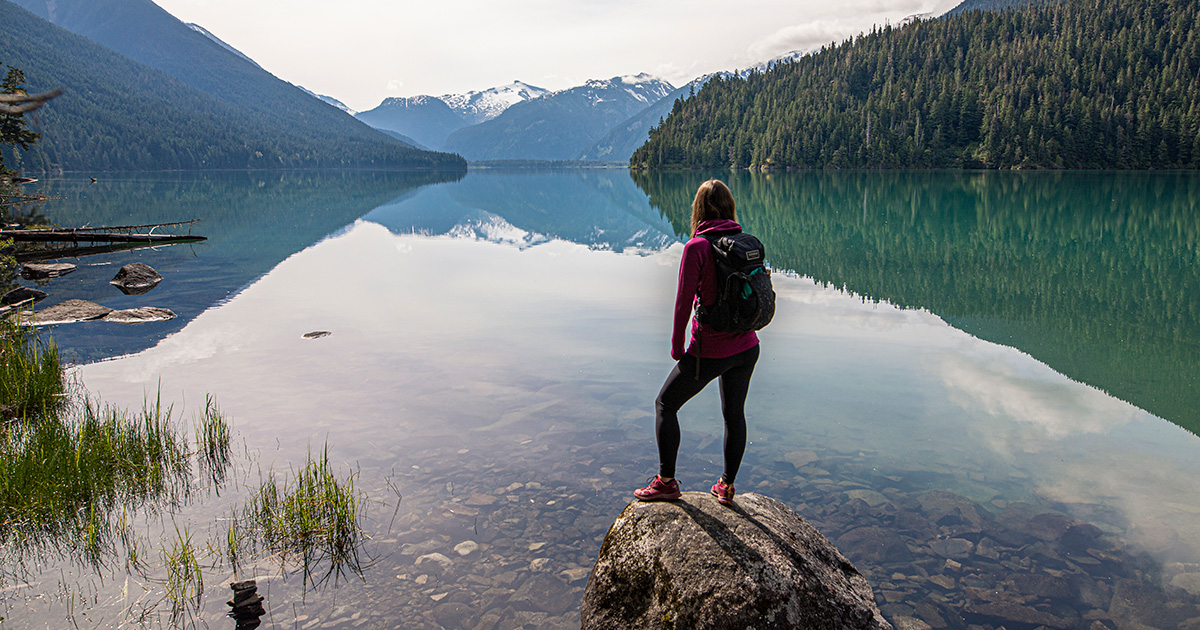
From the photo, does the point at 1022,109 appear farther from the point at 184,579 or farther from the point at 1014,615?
the point at 184,579

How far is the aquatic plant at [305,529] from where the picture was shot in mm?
7633

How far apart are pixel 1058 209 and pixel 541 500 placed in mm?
58060

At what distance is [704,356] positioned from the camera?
6.24m

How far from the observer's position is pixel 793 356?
15852mm

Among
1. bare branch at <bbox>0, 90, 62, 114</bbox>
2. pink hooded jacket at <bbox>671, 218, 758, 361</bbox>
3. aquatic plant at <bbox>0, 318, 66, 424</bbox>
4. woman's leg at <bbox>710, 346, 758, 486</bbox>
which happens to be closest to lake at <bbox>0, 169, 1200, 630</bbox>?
aquatic plant at <bbox>0, 318, 66, 424</bbox>

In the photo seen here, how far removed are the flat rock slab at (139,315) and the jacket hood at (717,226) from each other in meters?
19.3

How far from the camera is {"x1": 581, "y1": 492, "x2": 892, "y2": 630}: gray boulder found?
555 cm

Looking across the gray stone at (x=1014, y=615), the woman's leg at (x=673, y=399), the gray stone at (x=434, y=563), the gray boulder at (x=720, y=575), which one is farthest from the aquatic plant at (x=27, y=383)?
the gray stone at (x=1014, y=615)

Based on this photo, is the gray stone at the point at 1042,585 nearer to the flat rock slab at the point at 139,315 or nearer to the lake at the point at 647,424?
the lake at the point at 647,424

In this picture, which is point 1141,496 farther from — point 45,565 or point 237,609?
point 45,565

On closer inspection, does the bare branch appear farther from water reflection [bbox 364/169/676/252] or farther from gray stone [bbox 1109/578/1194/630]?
water reflection [bbox 364/169/676/252]

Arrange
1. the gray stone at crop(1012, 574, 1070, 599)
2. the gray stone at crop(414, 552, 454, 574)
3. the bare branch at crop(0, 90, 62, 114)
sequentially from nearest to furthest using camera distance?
the bare branch at crop(0, 90, 62, 114) < the gray stone at crop(1012, 574, 1070, 599) < the gray stone at crop(414, 552, 454, 574)

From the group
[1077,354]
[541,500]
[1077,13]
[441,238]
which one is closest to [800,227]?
[441,238]

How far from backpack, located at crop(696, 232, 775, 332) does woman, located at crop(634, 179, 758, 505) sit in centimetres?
9
